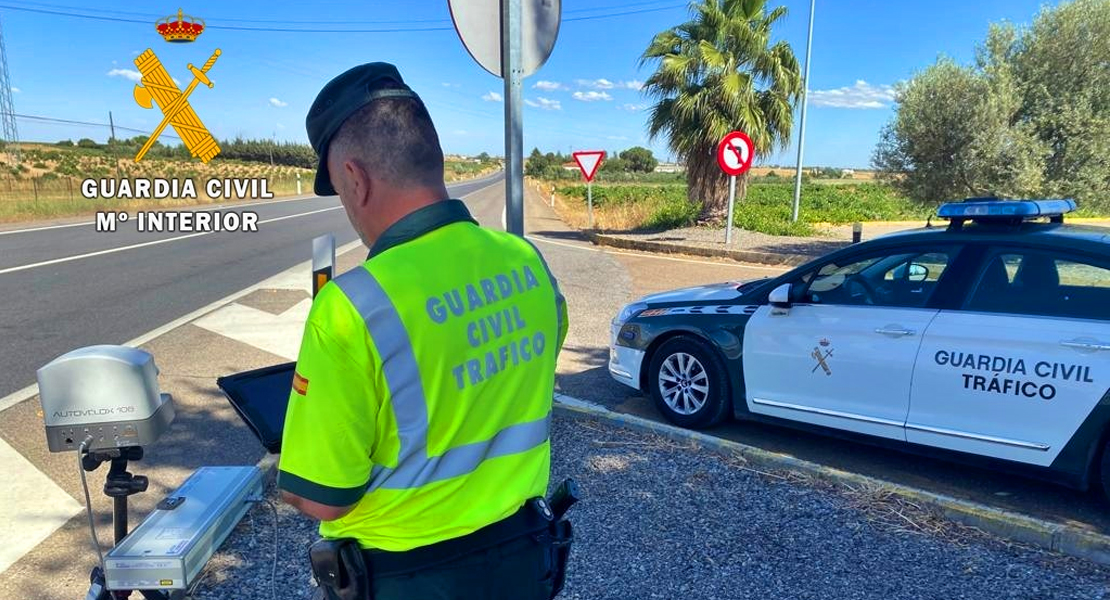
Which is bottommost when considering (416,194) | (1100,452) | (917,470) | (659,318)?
(917,470)

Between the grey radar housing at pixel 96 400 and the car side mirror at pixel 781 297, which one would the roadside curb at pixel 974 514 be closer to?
the car side mirror at pixel 781 297

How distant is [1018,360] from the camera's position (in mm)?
3822

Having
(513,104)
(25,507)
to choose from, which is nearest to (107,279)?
(25,507)

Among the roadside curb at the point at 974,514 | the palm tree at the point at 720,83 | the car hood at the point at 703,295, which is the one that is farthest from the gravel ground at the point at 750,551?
the palm tree at the point at 720,83

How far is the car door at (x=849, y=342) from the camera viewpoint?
13.9ft

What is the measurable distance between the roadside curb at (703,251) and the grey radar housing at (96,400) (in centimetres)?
1188

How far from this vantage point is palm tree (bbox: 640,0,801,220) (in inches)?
694

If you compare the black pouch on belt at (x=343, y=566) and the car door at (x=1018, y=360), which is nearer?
the black pouch on belt at (x=343, y=566)

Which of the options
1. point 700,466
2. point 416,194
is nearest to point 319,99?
point 416,194

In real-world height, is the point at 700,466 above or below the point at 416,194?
below

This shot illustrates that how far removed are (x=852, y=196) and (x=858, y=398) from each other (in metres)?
45.9

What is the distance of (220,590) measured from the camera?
2861 mm

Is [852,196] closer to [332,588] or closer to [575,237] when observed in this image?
[575,237]

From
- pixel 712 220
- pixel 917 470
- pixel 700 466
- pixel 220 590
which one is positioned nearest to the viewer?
pixel 220 590
